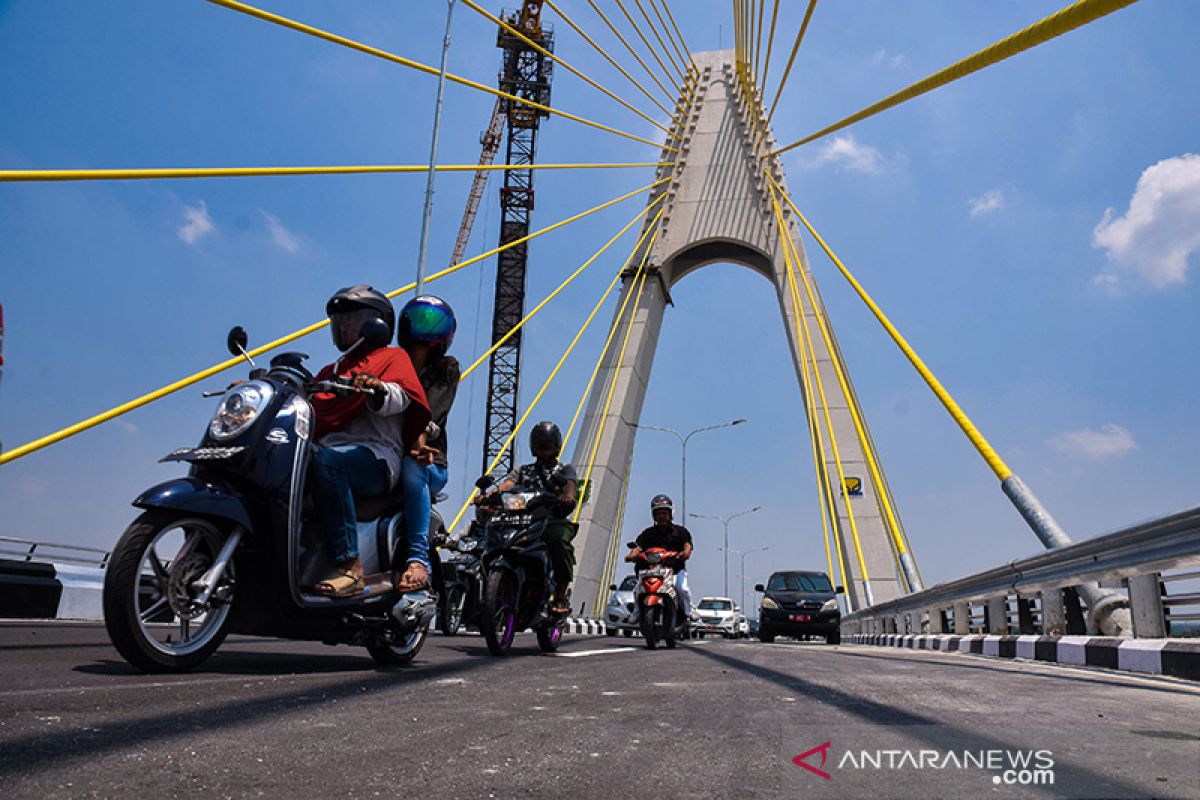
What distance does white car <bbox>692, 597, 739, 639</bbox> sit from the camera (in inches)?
998

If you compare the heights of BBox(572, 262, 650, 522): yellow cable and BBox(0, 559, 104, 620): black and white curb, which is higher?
BBox(572, 262, 650, 522): yellow cable

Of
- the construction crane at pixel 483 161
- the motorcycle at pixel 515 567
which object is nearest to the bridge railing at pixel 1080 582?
the motorcycle at pixel 515 567

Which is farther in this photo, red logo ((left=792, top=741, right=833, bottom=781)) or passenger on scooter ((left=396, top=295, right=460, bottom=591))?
passenger on scooter ((left=396, top=295, right=460, bottom=591))

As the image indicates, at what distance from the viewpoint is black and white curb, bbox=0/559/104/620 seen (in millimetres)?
8359

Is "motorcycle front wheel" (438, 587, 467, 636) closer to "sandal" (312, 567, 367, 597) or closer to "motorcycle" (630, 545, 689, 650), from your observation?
"motorcycle" (630, 545, 689, 650)

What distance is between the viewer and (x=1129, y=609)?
6.41 m

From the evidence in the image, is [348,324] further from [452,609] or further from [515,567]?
[452,609]

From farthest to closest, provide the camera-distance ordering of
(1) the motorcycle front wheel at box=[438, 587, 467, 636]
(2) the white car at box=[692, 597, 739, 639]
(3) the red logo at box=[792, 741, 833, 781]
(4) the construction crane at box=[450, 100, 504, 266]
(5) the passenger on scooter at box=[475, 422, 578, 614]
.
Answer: (4) the construction crane at box=[450, 100, 504, 266]
(2) the white car at box=[692, 597, 739, 639]
(1) the motorcycle front wheel at box=[438, 587, 467, 636]
(5) the passenger on scooter at box=[475, 422, 578, 614]
(3) the red logo at box=[792, 741, 833, 781]

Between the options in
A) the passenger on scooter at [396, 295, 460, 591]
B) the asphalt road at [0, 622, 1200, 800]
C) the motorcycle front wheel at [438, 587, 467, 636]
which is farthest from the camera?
the motorcycle front wheel at [438, 587, 467, 636]

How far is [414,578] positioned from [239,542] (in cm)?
93

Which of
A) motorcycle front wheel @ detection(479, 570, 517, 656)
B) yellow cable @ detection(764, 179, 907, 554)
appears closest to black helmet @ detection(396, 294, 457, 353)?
motorcycle front wheel @ detection(479, 570, 517, 656)

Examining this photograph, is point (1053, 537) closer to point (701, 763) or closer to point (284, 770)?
point (701, 763)

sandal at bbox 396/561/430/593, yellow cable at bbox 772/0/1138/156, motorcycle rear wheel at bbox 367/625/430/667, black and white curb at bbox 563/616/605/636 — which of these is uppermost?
yellow cable at bbox 772/0/1138/156

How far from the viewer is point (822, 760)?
2170mm
